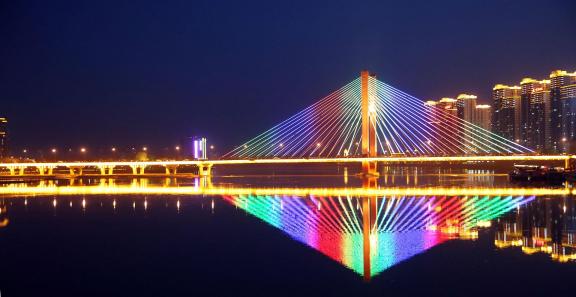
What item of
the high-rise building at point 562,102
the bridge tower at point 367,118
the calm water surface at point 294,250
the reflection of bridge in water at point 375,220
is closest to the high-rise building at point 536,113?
the high-rise building at point 562,102

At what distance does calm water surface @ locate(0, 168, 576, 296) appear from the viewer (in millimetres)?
8430

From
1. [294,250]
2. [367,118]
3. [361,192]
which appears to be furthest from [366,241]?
[367,118]

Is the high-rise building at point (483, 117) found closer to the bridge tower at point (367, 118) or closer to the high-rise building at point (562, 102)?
the high-rise building at point (562, 102)

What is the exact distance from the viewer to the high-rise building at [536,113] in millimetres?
72312

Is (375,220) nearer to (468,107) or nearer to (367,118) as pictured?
(367,118)

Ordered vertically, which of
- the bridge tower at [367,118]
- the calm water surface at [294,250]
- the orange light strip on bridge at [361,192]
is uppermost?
the bridge tower at [367,118]

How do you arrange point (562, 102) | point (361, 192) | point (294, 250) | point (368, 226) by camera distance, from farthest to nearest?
point (562, 102) < point (361, 192) < point (368, 226) < point (294, 250)

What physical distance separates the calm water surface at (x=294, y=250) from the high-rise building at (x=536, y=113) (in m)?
57.9

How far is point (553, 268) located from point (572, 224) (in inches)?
212

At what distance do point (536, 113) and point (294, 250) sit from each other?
70.3 metres

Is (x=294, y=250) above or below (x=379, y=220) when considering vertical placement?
below

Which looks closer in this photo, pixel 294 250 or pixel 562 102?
pixel 294 250

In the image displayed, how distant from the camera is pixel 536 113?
242 ft

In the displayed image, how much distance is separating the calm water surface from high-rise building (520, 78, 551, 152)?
57.9 meters
